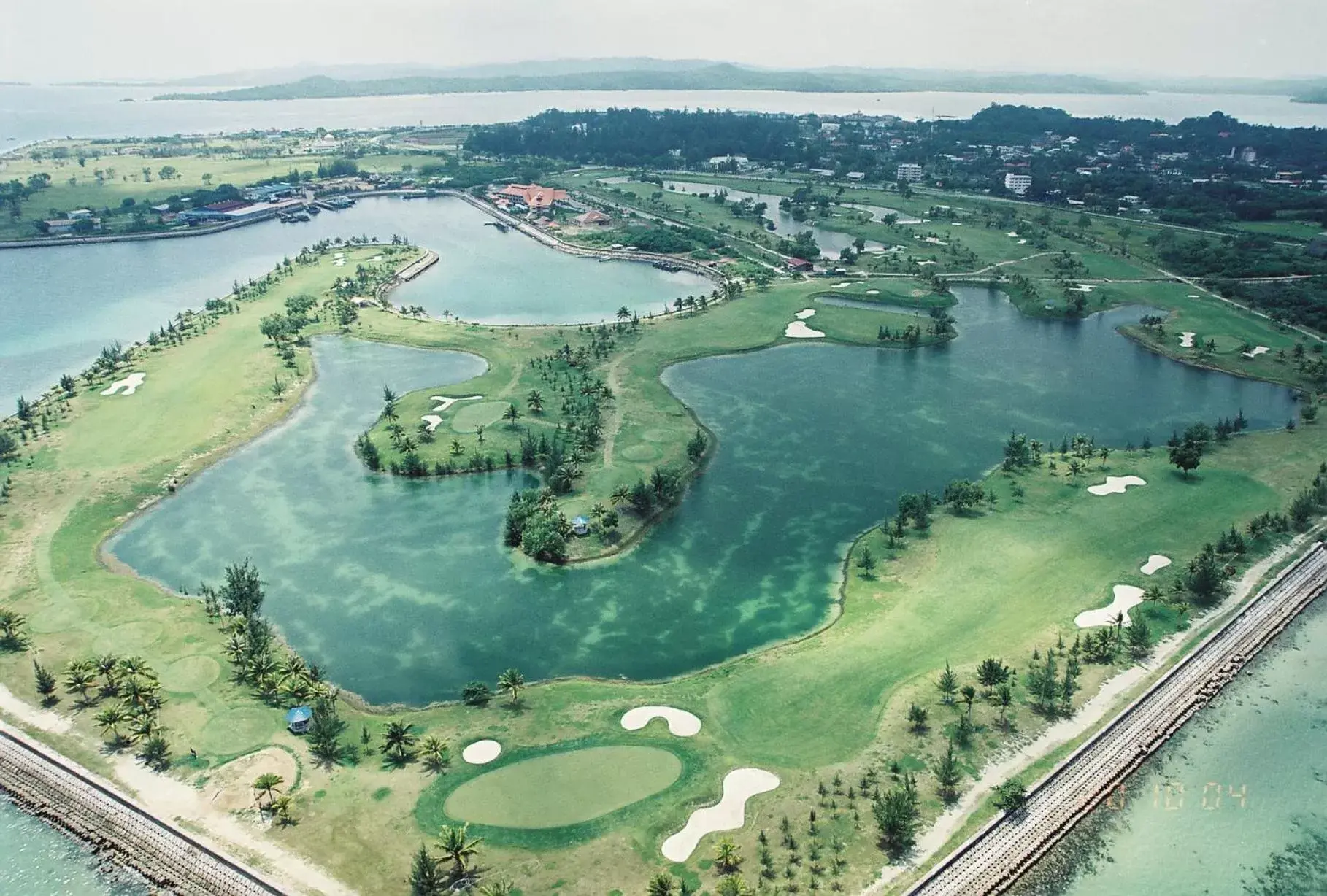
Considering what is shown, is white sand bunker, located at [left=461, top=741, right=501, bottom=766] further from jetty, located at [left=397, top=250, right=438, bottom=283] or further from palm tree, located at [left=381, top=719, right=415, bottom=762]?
jetty, located at [left=397, top=250, right=438, bottom=283]

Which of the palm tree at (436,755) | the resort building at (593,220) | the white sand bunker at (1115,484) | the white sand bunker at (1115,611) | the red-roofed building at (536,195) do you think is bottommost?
the palm tree at (436,755)

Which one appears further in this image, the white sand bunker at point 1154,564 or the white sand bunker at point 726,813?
the white sand bunker at point 1154,564

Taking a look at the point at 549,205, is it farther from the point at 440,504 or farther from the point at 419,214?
the point at 440,504

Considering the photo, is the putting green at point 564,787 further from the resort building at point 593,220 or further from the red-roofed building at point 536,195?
the red-roofed building at point 536,195

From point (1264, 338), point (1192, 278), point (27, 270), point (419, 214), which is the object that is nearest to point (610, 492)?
point (1264, 338)

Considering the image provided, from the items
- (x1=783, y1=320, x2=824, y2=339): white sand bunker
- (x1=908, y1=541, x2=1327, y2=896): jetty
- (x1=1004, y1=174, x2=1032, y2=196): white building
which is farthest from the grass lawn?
(x1=1004, y1=174, x2=1032, y2=196): white building

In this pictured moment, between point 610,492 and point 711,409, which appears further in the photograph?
point 711,409

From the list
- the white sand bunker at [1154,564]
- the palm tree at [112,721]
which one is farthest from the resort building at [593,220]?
the palm tree at [112,721]
